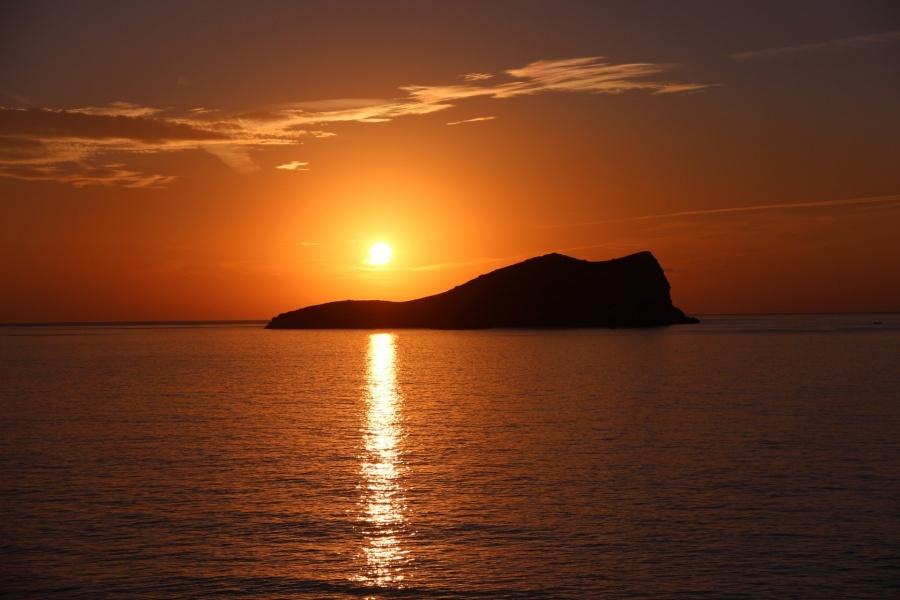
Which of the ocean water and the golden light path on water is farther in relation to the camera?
the golden light path on water

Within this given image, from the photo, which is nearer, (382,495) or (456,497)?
A: (456,497)

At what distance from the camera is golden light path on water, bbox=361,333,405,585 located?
23312mm

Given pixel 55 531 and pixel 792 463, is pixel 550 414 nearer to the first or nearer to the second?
pixel 792 463

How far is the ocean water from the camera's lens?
22297 mm

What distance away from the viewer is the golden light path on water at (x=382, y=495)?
23.3 m

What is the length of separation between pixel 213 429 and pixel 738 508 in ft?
110

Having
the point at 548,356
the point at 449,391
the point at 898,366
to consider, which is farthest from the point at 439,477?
the point at 548,356

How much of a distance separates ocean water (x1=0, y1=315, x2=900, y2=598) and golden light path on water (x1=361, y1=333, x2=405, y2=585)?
0.13 m

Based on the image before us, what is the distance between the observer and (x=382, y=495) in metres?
32.2

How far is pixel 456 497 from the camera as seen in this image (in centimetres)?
3161

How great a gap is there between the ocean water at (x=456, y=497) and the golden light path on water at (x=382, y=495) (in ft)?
0.41

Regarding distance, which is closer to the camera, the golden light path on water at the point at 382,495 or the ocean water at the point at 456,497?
the ocean water at the point at 456,497

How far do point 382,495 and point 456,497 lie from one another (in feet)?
9.39

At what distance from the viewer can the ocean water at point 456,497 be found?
2230 centimetres
